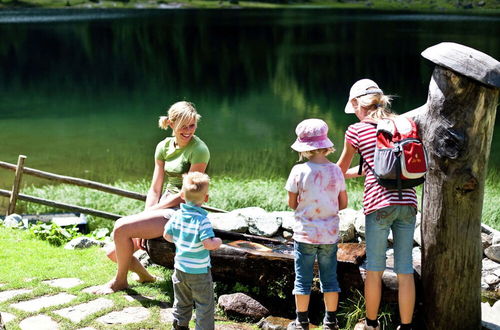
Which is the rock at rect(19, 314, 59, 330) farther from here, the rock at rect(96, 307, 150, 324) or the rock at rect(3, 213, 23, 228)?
the rock at rect(3, 213, 23, 228)

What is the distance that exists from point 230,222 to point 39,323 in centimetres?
267

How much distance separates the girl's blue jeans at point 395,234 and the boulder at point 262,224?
8.55ft

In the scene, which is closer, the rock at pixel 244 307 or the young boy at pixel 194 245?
the young boy at pixel 194 245

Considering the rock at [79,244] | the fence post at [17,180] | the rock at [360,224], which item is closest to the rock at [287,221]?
the rock at [360,224]

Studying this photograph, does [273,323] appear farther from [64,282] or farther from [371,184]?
[64,282]

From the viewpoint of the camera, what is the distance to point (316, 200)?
455cm

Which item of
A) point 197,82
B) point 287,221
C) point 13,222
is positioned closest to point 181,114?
point 287,221

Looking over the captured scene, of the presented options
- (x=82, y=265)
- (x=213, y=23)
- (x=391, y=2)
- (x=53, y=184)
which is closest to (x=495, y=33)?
(x=213, y=23)

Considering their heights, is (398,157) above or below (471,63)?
below

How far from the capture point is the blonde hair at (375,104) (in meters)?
4.61

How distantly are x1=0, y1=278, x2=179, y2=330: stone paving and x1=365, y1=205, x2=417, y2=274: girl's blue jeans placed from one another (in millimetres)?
1637

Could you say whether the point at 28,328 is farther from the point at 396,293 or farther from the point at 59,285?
the point at 396,293

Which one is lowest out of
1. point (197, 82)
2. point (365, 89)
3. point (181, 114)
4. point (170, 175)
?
point (170, 175)

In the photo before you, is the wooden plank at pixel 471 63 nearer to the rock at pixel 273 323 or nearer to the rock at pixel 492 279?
the rock at pixel 273 323
